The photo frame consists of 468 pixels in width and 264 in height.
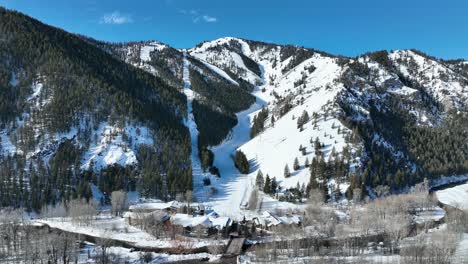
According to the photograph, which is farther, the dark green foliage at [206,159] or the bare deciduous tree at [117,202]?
the dark green foliage at [206,159]

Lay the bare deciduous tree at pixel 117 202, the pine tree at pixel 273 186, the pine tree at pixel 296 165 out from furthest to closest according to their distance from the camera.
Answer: the pine tree at pixel 296 165 < the pine tree at pixel 273 186 < the bare deciduous tree at pixel 117 202

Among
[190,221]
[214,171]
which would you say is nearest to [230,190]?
[214,171]

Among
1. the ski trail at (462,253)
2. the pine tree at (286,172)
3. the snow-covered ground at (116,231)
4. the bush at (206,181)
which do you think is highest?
the pine tree at (286,172)

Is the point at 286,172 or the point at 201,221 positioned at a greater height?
the point at 286,172

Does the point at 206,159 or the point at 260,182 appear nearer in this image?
the point at 260,182

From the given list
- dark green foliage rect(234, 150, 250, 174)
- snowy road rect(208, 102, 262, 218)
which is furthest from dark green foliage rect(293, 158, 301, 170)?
dark green foliage rect(234, 150, 250, 174)

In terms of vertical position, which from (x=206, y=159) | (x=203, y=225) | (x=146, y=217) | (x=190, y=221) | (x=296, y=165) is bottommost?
(x=203, y=225)

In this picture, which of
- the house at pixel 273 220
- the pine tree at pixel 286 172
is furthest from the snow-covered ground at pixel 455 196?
the house at pixel 273 220

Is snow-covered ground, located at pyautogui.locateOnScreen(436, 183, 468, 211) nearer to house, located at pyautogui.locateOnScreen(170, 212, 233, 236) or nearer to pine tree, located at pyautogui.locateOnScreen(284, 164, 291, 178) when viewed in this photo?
pine tree, located at pyautogui.locateOnScreen(284, 164, 291, 178)

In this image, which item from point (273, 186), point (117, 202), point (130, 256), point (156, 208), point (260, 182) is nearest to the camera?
point (130, 256)

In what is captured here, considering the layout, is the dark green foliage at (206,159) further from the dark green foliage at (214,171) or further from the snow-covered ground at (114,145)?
the snow-covered ground at (114,145)

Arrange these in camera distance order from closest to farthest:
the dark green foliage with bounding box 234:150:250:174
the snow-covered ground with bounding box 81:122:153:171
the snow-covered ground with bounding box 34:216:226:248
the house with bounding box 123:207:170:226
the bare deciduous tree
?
the snow-covered ground with bounding box 34:216:226:248
the house with bounding box 123:207:170:226
the bare deciduous tree
the snow-covered ground with bounding box 81:122:153:171
the dark green foliage with bounding box 234:150:250:174

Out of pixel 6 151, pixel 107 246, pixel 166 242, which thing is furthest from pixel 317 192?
pixel 6 151

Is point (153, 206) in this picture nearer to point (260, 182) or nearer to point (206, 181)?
point (206, 181)
